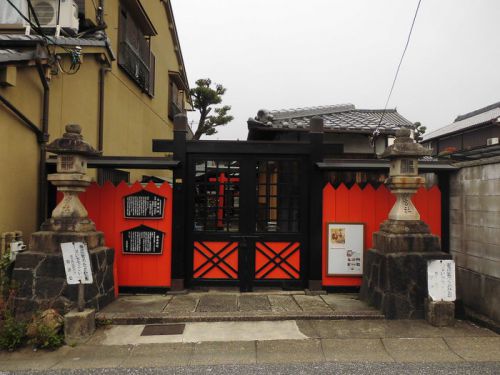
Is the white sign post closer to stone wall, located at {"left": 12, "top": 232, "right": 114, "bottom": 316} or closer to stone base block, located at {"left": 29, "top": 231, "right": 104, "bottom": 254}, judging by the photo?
stone wall, located at {"left": 12, "top": 232, "right": 114, "bottom": 316}

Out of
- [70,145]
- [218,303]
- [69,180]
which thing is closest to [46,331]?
[69,180]

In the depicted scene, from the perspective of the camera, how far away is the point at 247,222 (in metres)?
7.94

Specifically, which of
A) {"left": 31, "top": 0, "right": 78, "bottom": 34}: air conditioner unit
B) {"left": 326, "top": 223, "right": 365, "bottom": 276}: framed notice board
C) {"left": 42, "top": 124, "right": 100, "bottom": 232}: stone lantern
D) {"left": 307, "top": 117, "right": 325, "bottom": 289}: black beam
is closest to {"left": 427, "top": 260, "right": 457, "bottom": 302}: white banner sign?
{"left": 326, "top": 223, "right": 365, "bottom": 276}: framed notice board

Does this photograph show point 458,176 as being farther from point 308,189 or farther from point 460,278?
point 308,189

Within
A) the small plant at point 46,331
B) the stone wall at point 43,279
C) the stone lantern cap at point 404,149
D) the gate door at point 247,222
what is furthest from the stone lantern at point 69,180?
the stone lantern cap at point 404,149

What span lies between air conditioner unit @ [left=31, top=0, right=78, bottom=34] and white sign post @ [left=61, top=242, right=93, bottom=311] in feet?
16.5

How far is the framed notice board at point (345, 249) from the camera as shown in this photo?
783 centimetres

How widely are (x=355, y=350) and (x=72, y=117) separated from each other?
756cm

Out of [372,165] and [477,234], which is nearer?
[477,234]

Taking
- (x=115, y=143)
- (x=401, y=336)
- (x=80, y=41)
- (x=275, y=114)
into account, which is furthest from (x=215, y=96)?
(x=401, y=336)

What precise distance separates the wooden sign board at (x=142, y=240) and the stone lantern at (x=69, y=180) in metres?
1.02

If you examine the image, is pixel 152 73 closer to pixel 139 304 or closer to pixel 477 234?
pixel 139 304

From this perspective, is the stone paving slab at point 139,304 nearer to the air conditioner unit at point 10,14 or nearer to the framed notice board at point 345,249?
the framed notice board at point 345,249

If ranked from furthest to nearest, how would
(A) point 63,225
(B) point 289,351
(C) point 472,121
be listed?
(C) point 472,121 → (A) point 63,225 → (B) point 289,351
